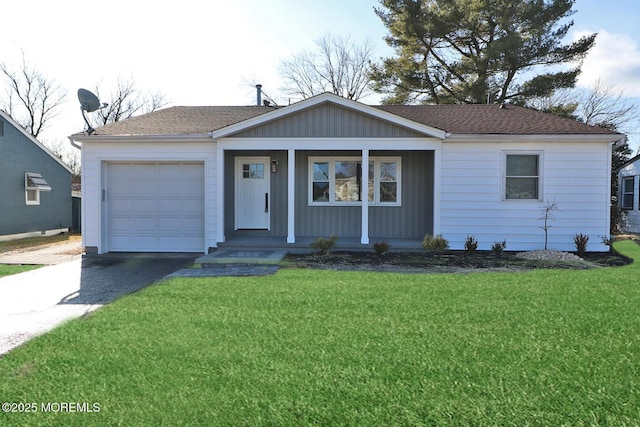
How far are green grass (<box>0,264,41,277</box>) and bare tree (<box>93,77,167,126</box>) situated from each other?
2820cm

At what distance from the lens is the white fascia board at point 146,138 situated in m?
9.74

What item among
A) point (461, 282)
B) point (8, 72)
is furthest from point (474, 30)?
point (8, 72)

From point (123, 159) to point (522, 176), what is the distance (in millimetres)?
9562

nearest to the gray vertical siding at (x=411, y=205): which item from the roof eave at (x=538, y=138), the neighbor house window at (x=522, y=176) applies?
the roof eave at (x=538, y=138)

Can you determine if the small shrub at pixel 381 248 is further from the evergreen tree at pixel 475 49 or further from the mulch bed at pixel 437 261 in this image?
the evergreen tree at pixel 475 49

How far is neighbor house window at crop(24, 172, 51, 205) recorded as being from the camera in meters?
15.2

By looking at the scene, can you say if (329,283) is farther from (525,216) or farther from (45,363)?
(525,216)

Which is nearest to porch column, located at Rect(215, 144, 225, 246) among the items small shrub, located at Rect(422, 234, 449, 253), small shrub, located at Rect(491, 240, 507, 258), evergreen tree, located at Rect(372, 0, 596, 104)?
small shrub, located at Rect(422, 234, 449, 253)

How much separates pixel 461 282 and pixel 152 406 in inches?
195

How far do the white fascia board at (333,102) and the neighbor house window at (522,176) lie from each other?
1.95m

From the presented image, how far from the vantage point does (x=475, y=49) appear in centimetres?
2238

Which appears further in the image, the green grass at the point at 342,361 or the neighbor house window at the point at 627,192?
the neighbor house window at the point at 627,192

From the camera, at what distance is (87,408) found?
106 inches

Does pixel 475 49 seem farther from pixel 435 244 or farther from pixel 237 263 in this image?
pixel 237 263
